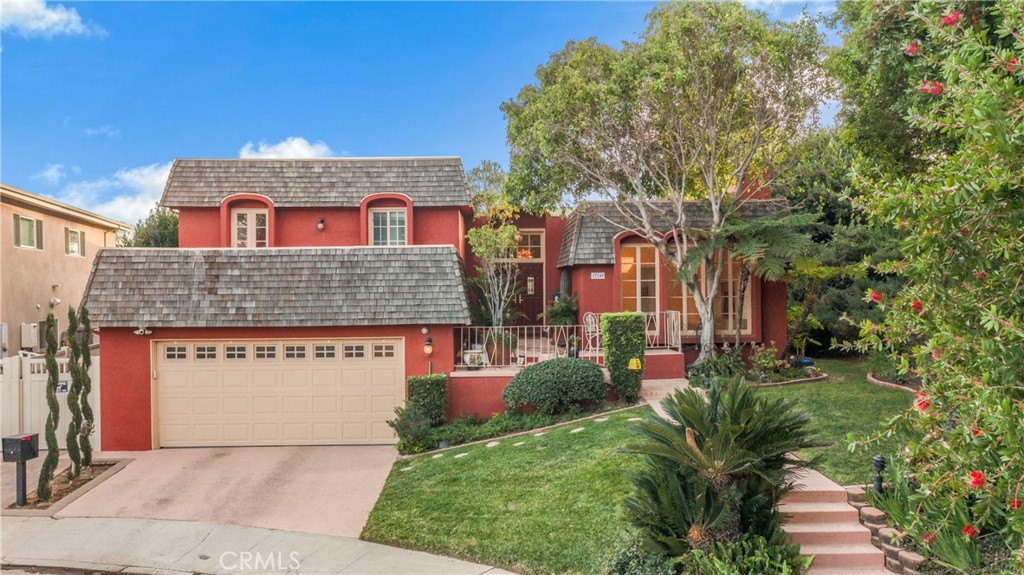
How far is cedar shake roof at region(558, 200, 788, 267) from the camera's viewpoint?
47.3ft

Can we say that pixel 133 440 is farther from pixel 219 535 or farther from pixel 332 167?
pixel 332 167

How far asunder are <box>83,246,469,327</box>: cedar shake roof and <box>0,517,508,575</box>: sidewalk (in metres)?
4.35

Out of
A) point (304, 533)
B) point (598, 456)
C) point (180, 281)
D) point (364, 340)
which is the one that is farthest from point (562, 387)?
point (180, 281)

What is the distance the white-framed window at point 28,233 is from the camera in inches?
659

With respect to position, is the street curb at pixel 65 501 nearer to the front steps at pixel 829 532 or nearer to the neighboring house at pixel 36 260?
the neighboring house at pixel 36 260

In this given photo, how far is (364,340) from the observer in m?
11.7

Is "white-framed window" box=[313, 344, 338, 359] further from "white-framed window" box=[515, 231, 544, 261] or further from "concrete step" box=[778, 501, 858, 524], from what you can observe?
"concrete step" box=[778, 501, 858, 524]

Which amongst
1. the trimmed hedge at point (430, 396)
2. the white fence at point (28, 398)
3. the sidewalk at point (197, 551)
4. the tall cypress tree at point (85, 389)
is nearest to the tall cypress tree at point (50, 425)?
the tall cypress tree at point (85, 389)

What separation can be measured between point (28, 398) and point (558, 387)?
10442 millimetres

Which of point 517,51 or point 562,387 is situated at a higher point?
point 517,51

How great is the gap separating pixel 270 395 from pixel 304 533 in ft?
16.4

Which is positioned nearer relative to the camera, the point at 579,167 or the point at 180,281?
the point at 180,281

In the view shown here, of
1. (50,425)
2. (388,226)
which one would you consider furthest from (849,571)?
(388,226)

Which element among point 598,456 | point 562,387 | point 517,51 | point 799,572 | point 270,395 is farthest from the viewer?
point 517,51
